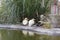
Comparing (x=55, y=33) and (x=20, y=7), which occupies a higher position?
(x=20, y=7)

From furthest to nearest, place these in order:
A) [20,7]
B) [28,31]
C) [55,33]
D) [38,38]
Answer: [20,7], [28,31], [55,33], [38,38]

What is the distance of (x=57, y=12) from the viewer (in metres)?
9.30

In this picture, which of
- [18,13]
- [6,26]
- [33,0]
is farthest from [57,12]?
[6,26]

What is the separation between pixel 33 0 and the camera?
9.68 metres

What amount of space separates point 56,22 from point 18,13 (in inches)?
82.7

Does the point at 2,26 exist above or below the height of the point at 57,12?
below

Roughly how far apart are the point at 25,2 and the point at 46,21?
4.81 feet

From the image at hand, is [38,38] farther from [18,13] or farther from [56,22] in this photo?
[18,13]

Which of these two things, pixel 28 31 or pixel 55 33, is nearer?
pixel 55 33

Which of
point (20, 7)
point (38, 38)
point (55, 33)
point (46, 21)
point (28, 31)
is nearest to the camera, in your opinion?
point (38, 38)

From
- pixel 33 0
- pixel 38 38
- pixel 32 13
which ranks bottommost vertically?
pixel 38 38

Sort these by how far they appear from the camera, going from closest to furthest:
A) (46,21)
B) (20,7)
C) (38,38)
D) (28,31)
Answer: (38,38), (28,31), (46,21), (20,7)

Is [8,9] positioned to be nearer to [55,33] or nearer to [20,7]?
[20,7]

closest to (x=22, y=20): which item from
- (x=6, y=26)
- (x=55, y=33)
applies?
(x=6, y=26)
